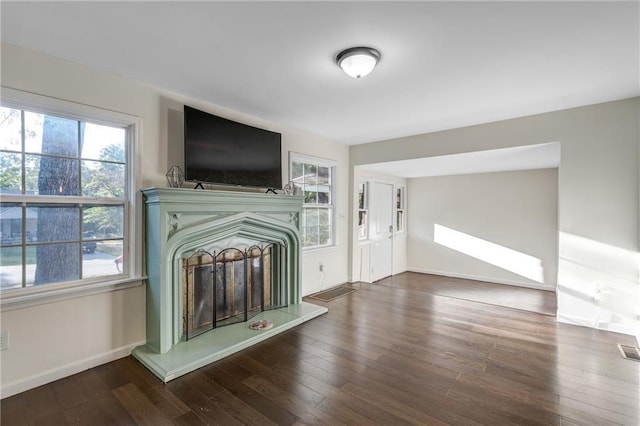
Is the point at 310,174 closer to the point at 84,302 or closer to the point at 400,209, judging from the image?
the point at 400,209

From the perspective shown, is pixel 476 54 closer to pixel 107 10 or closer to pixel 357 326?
pixel 107 10

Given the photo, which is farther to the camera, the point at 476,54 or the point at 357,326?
the point at 357,326

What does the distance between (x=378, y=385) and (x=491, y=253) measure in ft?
15.7

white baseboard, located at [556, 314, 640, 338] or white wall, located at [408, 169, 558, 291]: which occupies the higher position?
white wall, located at [408, 169, 558, 291]

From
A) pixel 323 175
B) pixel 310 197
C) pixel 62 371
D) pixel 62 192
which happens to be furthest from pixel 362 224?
pixel 62 371

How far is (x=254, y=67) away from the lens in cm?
246

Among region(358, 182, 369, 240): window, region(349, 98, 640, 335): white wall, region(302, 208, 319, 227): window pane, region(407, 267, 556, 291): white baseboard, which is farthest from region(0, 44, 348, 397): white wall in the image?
region(407, 267, 556, 291): white baseboard

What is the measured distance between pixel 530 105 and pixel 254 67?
293 cm

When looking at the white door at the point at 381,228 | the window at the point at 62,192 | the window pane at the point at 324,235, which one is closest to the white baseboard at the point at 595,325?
the white door at the point at 381,228

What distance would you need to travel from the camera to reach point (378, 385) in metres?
2.19

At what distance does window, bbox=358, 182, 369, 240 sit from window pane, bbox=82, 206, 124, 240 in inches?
151

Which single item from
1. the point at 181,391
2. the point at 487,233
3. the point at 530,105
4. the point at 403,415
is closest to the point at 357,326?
the point at 403,415

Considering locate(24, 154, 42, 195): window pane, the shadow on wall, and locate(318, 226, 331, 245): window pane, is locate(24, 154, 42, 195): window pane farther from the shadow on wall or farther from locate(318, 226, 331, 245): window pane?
the shadow on wall

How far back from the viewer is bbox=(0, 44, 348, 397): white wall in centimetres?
213
